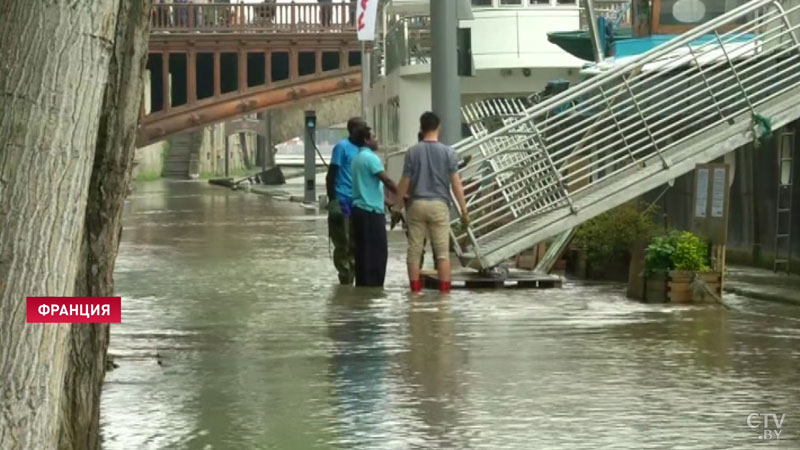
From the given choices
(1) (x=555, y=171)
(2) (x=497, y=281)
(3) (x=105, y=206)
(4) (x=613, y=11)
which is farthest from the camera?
(4) (x=613, y=11)

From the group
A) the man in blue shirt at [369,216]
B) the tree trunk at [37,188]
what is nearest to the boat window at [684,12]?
the man in blue shirt at [369,216]

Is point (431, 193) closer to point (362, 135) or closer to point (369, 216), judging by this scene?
point (369, 216)

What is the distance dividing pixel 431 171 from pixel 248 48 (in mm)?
47084

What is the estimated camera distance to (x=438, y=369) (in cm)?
1262

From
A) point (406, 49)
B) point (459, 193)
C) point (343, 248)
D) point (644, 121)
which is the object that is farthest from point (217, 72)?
point (459, 193)

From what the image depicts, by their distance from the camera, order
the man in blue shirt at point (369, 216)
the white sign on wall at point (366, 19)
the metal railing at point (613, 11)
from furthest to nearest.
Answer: the white sign on wall at point (366, 19) < the metal railing at point (613, 11) < the man in blue shirt at point (369, 216)

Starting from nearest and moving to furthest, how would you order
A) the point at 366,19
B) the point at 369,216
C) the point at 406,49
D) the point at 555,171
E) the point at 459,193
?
the point at 459,193, the point at 369,216, the point at 555,171, the point at 366,19, the point at 406,49

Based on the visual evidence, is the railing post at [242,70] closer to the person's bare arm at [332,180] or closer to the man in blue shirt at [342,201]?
the man in blue shirt at [342,201]

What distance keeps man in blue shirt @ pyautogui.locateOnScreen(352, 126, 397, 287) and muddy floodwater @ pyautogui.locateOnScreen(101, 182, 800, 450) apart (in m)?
0.24

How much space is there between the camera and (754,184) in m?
22.0

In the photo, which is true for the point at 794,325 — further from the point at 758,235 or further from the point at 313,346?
the point at 758,235

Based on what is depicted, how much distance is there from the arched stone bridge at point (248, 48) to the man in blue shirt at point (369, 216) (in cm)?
4480

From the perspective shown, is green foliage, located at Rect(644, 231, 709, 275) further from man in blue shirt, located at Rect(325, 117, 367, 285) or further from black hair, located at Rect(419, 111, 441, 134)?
man in blue shirt, located at Rect(325, 117, 367, 285)

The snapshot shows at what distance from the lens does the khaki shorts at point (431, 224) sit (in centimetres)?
1844
